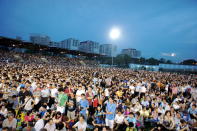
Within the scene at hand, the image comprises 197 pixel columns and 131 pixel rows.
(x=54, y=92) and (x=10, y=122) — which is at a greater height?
(x=54, y=92)

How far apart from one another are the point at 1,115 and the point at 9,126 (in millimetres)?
784

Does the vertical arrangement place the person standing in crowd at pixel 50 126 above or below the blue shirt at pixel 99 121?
above

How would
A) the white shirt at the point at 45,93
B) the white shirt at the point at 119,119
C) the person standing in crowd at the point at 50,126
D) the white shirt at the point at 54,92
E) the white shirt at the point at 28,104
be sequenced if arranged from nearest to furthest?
the person standing in crowd at the point at 50,126
the white shirt at the point at 119,119
the white shirt at the point at 28,104
the white shirt at the point at 45,93
the white shirt at the point at 54,92

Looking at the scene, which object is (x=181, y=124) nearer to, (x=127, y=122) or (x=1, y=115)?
(x=127, y=122)

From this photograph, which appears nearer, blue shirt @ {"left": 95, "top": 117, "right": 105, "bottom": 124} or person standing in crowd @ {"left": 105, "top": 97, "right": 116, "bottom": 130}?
person standing in crowd @ {"left": 105, "top": 97, "right": 116, "bottom": 130}

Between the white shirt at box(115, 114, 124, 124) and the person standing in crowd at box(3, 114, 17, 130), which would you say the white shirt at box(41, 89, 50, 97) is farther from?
the white shirt at box(115, 114, 124, 124)

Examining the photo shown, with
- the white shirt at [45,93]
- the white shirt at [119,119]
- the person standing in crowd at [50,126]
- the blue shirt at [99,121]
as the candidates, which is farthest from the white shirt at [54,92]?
the white shirt at [119,119]

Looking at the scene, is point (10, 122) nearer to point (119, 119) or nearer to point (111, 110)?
point (111, 110)

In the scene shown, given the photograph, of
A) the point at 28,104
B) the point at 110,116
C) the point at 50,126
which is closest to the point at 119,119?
the point at 110,116

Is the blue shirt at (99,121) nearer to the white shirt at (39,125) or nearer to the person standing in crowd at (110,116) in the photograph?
the person standing in crowd at (110,116)

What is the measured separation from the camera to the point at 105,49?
457 feet

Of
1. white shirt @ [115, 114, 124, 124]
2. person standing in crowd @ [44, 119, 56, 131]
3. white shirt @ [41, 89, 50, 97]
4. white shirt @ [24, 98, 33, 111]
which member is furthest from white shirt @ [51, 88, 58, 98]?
white shirt @ [115, 114, 124, 124]

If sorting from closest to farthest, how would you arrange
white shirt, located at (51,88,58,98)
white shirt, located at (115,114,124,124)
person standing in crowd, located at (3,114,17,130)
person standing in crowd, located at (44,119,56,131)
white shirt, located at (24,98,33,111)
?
person standing in crowd, located at (44,119,56,131)
person standing in crowd, located at (3,114,17,130)
white shirt, located at (115,114,124,124)
white shirt, located at (24,98,33,111)
white shirt, located at (51,88,58,98)

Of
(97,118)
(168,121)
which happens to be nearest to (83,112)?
(97,118)
